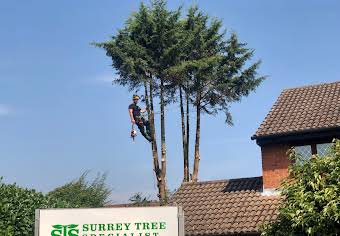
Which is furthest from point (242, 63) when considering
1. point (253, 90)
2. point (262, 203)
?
point (262, 203)

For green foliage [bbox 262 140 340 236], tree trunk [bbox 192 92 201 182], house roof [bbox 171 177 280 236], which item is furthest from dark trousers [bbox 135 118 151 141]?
green foliage [bbox 262 140 340 236]

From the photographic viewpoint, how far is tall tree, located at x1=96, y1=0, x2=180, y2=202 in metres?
35.7

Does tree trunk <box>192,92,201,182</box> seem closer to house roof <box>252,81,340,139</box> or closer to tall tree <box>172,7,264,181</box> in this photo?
tall tree <box>172,7,264,181</box>

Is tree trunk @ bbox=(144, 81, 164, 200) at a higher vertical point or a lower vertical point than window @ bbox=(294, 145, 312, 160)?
higher

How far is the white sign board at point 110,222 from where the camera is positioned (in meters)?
11.3

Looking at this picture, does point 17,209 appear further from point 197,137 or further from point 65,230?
point 197,137

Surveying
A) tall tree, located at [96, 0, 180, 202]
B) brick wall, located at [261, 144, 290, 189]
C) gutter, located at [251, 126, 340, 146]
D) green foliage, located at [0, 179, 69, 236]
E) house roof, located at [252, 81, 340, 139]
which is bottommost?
green foliage, located at [0, 179, 69, 236]

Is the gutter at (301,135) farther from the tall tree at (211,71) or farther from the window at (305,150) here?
the tall tree at (211,71)

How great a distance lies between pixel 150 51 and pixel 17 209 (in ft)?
73.9

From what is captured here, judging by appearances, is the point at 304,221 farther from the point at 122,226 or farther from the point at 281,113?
the point at 281,113

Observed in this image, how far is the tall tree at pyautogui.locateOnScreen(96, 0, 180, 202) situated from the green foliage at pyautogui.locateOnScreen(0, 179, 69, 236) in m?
20.0

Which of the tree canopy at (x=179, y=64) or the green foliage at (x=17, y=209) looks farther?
the tree canopy at (x=179, y=64)

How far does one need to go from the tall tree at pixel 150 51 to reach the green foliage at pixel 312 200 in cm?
2194

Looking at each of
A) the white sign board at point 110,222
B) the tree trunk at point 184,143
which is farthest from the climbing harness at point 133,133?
the white sign board at point 110,222
